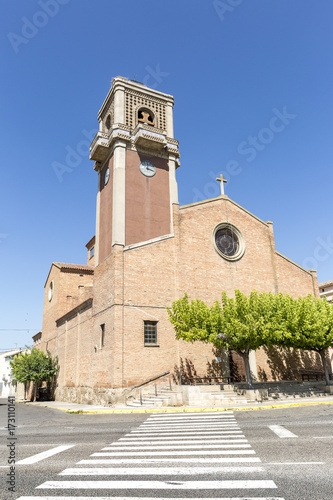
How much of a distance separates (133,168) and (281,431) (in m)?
22.8

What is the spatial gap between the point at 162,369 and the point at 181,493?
18128 mm

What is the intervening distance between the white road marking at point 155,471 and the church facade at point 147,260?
1534 cm

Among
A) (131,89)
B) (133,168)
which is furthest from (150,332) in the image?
(131,89)

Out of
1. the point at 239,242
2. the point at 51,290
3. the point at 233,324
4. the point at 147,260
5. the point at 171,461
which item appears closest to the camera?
the point at 171,461

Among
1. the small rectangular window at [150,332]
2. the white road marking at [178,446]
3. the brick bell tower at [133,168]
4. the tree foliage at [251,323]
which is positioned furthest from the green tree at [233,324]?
the white road marking at [178,446]

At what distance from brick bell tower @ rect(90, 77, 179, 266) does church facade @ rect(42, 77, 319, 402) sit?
0.09 meters

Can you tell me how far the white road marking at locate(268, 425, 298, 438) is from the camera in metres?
9.07

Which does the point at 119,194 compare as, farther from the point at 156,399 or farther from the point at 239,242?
the point at 156,399

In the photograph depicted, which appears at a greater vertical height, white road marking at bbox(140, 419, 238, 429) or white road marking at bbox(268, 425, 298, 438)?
white road marking at bbox(268, 425, 298, 438)

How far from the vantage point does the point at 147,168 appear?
2952cm

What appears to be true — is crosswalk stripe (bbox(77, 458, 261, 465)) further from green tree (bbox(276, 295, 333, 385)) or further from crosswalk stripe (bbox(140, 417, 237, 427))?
green tree (bbox(276, 295, 333, 385))

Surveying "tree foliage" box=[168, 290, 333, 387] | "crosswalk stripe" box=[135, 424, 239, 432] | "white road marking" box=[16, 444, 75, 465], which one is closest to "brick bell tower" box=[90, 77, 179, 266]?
"tree foliage" box=[168, 290, 333, 387]

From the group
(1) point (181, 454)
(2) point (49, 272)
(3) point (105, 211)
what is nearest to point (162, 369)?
(3) point (105, 211)

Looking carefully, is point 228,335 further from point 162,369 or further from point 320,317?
point 320,317
